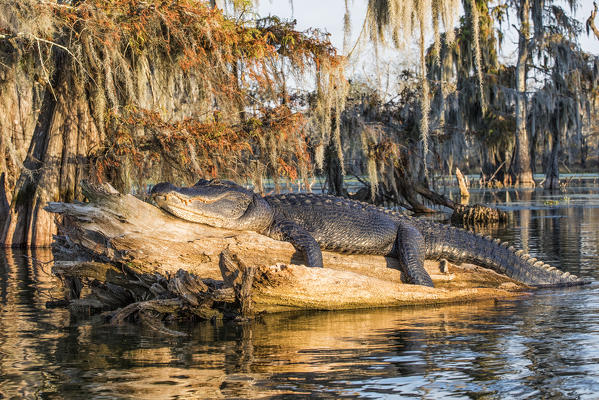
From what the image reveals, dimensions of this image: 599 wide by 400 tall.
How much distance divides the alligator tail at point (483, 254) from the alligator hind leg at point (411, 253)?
340 millimetres

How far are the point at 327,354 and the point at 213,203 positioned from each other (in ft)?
8.96

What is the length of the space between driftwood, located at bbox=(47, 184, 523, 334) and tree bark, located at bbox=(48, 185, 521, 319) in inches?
0.4

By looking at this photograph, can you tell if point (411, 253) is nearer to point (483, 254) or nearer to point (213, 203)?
point (483, 254)

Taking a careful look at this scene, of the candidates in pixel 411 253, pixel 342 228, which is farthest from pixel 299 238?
pixel 411 253

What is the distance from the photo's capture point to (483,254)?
9.38 meters

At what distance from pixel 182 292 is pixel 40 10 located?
25.2 ft

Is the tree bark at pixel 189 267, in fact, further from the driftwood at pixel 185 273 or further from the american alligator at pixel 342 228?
the american alligator at pixel 342 228

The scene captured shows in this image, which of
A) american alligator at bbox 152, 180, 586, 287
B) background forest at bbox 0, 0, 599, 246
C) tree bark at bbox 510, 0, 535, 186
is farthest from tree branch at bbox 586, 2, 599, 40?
american alligator at bbox 152, 180, 586, 287

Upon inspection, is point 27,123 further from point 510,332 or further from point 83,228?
point 510,332

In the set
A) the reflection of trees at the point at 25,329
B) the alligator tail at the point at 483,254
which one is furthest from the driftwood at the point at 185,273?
the alligator tail at the point at 483,254

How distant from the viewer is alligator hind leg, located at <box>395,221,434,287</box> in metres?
8.56

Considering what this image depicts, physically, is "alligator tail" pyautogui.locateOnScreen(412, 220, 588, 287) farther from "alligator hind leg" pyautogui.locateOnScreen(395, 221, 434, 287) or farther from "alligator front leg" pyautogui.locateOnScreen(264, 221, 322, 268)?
"alligator front leg" pyautogui.locateOnScreen(264, 221, 322, 268)

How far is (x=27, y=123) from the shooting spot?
62.8ft

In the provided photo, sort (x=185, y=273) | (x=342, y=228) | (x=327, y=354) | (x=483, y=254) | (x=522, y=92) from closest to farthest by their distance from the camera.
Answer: (x=327, y=354), (x=185, y=273), (x=342, y=228), (x=483, y=254), (x=522, y=92)
